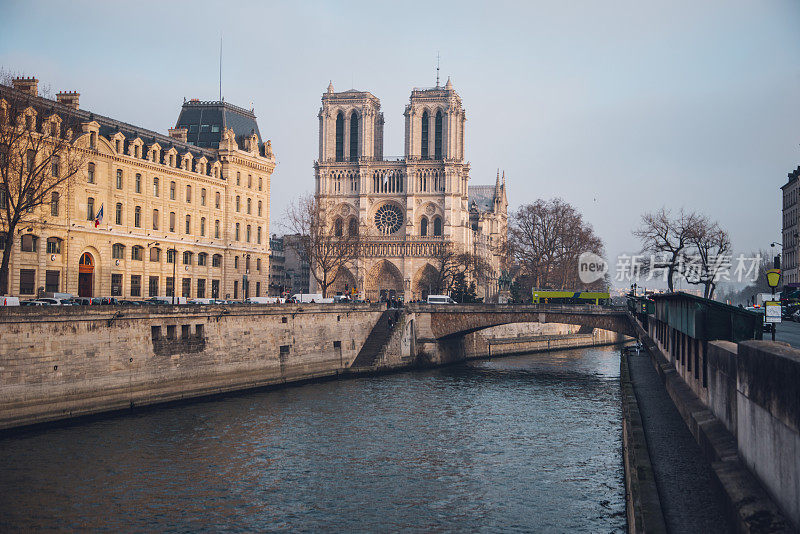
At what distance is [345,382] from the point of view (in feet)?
183

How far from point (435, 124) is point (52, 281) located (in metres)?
93.0

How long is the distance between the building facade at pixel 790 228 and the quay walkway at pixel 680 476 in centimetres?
7735

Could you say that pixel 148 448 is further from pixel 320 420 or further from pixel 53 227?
pixel 53 227

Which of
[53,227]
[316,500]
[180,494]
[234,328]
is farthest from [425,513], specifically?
[53,227]

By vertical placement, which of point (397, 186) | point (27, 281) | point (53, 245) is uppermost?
point (397, 186)

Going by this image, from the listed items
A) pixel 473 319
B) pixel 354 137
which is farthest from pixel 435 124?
pixel 473 319

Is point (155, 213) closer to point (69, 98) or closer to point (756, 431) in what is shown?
point (69, 98)

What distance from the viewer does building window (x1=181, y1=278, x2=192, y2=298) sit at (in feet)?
230

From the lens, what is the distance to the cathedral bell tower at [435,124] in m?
138

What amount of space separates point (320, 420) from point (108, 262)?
30.4m

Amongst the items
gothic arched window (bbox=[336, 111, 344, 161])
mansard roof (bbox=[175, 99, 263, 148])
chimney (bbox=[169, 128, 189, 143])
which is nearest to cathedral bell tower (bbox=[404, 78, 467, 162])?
gothic arched window (bbox=[336, 111, 344, 161])

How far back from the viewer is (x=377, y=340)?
6650cm

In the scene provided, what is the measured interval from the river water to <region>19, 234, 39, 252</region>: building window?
20896 mm

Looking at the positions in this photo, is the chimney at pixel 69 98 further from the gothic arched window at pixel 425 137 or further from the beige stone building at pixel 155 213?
the gothic arched window at pixel 425 137
